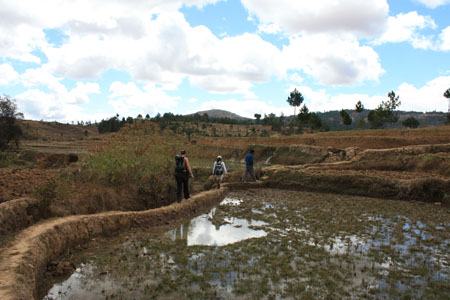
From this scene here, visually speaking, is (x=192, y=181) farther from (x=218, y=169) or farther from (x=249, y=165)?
(x=249, y=165)

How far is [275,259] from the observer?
629cm

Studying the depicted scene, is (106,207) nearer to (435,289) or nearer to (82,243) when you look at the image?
(82,243)

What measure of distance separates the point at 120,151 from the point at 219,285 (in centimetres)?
757

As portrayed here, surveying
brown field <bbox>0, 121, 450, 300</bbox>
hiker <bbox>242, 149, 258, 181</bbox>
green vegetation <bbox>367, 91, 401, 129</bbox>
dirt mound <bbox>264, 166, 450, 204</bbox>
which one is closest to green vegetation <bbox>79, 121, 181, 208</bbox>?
brown field <bbox>0, 121, 450, 300</bbox>

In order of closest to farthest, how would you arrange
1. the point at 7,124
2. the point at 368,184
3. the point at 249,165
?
1. the point at 368,184
2. the point at 249,165
3. the point at 7,124

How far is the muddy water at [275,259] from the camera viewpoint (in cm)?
498

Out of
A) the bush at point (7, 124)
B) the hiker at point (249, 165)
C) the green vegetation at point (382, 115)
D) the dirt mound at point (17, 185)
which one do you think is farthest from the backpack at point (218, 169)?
the green vegetation at point (382, 115)

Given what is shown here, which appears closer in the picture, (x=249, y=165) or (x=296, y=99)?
(x=249, y=165)

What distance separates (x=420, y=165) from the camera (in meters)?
18.1

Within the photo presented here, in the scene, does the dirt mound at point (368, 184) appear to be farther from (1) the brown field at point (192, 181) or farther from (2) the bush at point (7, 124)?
(2) the bush at point (7, 124)

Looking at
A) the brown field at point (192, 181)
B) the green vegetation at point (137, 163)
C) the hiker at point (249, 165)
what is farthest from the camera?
the hiker at point (249, 165)

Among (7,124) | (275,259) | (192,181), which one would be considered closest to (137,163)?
(192,181)

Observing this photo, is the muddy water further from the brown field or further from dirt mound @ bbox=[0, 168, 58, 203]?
dirt mound @ bbox=[0, 168, 58, 203]

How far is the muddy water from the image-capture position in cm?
498
